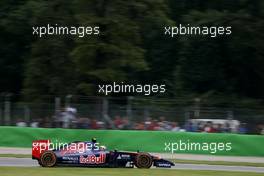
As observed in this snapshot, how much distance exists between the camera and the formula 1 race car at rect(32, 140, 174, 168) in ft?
60.8

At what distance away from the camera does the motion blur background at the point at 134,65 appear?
25.4 meters

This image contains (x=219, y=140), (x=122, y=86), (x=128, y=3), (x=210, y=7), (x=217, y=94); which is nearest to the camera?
(x=219, y=140)

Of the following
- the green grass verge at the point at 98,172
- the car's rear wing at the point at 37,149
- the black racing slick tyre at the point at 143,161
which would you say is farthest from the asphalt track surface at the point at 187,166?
the black racing slick tyre at the point at 143,161

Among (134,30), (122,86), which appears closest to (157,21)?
(134,30)

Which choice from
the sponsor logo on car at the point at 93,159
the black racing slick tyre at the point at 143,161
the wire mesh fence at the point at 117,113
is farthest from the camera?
the wire mesh fence at the point at 117,113

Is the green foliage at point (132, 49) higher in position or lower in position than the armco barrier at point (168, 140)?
higher

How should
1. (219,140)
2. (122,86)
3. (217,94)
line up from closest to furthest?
(219,140) → (122,86) → (217,94)

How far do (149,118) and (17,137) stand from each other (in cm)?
496

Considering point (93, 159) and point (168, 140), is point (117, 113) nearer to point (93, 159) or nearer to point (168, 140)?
point (168, 140)

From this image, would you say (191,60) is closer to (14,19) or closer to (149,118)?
(14,19)

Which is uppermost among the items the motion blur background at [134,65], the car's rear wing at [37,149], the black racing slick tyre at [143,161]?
the motion blur background at [134,65]

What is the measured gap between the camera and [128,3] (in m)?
34.2

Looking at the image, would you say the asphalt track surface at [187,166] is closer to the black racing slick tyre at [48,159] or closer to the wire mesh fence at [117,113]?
the black racing slick tyre at [48,159]

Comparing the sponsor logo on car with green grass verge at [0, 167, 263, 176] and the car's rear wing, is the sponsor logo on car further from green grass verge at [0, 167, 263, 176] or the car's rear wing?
the car's rear wing
